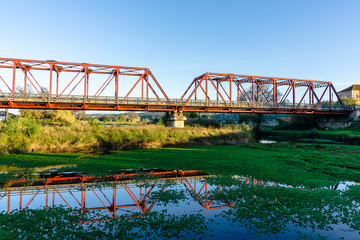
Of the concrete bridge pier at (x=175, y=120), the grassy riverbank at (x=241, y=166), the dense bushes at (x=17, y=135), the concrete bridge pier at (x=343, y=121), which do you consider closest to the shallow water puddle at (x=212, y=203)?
the grassy riverbank at (x=241, y=166)

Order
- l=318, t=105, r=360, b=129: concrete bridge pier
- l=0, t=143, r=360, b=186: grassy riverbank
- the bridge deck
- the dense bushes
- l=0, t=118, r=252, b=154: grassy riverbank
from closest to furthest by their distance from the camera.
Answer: l=0, t=143, r=360, b=186: grassy riverbank < the dense bushes < l=0, t=118, r=252, b=154: grassy riverbank < the bridge deck < l=318, t=105, r=360, b=129: concrete bridge pier

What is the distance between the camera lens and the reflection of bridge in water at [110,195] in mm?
6414

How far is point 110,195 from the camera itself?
7.53 metres

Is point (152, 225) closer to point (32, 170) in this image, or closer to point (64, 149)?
point (32, 170)

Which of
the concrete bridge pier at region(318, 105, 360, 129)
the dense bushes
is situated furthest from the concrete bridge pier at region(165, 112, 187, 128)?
the concrete bridge pier at region(318, 105, 360, 129)

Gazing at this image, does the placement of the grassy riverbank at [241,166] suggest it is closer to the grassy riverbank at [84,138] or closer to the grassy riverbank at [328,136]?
the grassy riverbank at [84,138]

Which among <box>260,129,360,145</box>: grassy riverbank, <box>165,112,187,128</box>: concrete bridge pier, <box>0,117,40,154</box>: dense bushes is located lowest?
<box>260,129,360,145</box>: grassy riverbank

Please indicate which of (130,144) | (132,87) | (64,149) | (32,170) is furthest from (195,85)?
(32,170)

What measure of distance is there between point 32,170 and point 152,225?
27.1ft

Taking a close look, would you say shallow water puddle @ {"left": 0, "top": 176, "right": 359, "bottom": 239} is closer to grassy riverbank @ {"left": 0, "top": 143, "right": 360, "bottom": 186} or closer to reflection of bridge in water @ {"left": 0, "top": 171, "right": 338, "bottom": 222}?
reflection of bridge in water @ {"left": 0, "top": 171, "right": 338, "bottom": 222}

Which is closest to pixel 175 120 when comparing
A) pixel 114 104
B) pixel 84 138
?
pixel 114 104

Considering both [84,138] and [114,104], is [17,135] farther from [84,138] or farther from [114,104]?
[114,104]

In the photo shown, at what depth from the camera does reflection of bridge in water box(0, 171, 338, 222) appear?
6414 millimetres

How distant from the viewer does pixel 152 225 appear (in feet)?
17.7
